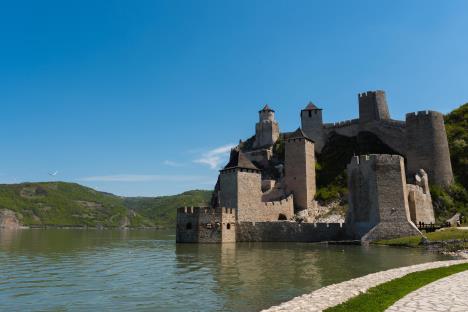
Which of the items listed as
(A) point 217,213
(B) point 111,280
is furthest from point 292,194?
(B) point 111,280

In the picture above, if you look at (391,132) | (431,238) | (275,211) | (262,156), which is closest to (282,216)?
(275,211)

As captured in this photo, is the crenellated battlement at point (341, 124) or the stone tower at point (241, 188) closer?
the stone tower at point (241, 188)

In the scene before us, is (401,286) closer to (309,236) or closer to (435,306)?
(435,306)

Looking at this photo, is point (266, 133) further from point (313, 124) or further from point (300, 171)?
point (300, 171)

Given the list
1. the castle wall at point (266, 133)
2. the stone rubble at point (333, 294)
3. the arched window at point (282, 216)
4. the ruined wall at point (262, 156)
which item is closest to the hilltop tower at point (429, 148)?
the arched window at point (282, 216)

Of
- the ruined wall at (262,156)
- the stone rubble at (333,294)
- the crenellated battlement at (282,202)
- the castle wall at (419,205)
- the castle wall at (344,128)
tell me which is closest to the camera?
the stone rubble at (333,294)

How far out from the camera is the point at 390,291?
36.0 ft

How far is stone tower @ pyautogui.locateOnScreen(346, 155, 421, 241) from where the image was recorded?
107 feet

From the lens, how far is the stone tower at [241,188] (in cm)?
4172

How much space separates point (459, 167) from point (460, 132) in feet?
17.3

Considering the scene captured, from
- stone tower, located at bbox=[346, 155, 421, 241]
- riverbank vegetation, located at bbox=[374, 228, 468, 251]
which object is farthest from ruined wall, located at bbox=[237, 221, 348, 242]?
riverbank vegetation, located at bbox=[374, 228, 468, 251]

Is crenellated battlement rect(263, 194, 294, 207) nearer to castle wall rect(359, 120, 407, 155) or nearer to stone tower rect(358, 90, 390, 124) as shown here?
castle wall rect(359, 120, 407, 155)

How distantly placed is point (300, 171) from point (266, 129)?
13.7 meters

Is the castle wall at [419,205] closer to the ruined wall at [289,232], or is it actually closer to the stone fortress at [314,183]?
the stone fortress at [314,183]
